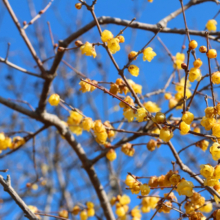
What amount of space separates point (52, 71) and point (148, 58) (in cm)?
128

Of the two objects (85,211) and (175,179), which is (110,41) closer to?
(175,179)

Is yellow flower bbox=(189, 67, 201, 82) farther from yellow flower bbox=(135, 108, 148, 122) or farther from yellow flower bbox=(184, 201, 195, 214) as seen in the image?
yellow flower bbox=(184, 201, 195, 214)

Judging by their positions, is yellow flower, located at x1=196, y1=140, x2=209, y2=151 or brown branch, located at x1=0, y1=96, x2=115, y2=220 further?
brown branch, located at x1=0, y1=96, x2=115, y2=220

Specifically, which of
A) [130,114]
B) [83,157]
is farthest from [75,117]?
[130,114]

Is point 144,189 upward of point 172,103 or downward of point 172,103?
downward

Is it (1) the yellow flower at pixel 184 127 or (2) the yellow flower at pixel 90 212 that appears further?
(2) the yellow flower at pixel 90 212

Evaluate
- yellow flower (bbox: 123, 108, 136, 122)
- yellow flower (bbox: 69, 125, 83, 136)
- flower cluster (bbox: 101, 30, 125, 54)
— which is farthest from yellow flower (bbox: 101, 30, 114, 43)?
yellow flower (bbox: 69, 125, 83, 136)

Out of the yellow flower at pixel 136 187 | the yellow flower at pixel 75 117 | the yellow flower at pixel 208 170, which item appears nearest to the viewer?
the yellow flower at pixel 208 170

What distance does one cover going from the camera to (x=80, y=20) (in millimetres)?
8055

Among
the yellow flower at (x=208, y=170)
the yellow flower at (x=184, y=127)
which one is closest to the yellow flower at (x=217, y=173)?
the yellow flower at (x=208, y=170)

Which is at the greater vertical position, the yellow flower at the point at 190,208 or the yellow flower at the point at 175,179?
the yellow flower at the point at 175,179

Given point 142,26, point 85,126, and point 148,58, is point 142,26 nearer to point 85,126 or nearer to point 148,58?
point 148,58

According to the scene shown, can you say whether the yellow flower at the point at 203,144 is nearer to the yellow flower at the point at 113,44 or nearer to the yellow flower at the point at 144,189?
the yellow flower at the point at 144,189

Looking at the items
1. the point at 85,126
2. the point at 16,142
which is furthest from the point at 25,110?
the point at 85,126
